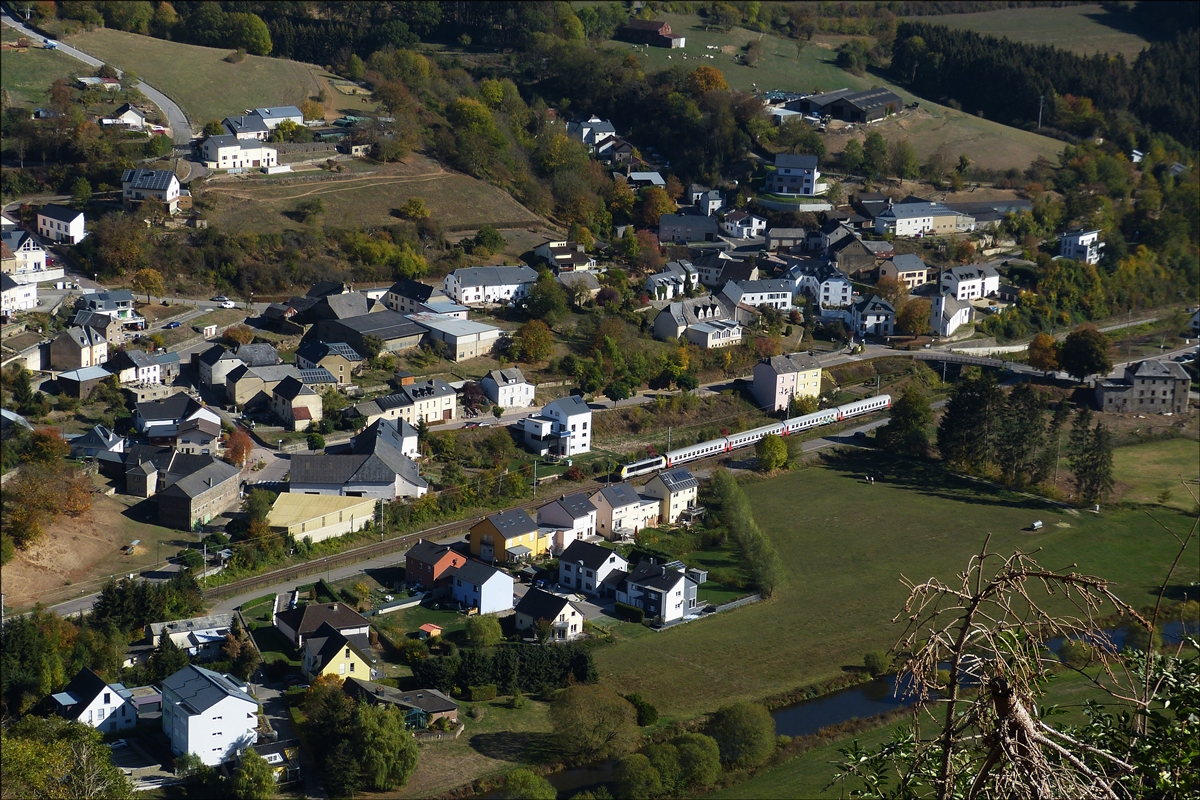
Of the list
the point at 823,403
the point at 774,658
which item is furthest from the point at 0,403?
the point at 823,403

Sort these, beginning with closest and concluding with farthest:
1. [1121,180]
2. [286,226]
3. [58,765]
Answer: [58,765]
[286,226]
[1121,180]

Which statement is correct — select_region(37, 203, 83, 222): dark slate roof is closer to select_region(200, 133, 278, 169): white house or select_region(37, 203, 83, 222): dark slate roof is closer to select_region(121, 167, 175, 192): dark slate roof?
select_region(121, 167, 175, 192): dark slate roof

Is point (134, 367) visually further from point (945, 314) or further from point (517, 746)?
point (945, 314)

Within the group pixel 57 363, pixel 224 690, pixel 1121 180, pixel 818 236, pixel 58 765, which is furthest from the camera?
pixel 1121 180

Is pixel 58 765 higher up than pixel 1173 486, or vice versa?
pixel 58 765

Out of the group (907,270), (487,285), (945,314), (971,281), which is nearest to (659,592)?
(487,285)

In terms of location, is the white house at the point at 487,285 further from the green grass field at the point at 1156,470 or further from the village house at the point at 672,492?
the green grass field at the point at 1156,470

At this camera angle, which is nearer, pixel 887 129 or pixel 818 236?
pixel 818 236

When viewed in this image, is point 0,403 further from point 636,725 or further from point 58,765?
point 636,725

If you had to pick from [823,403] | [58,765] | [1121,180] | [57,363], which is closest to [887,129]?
[1121,180]
